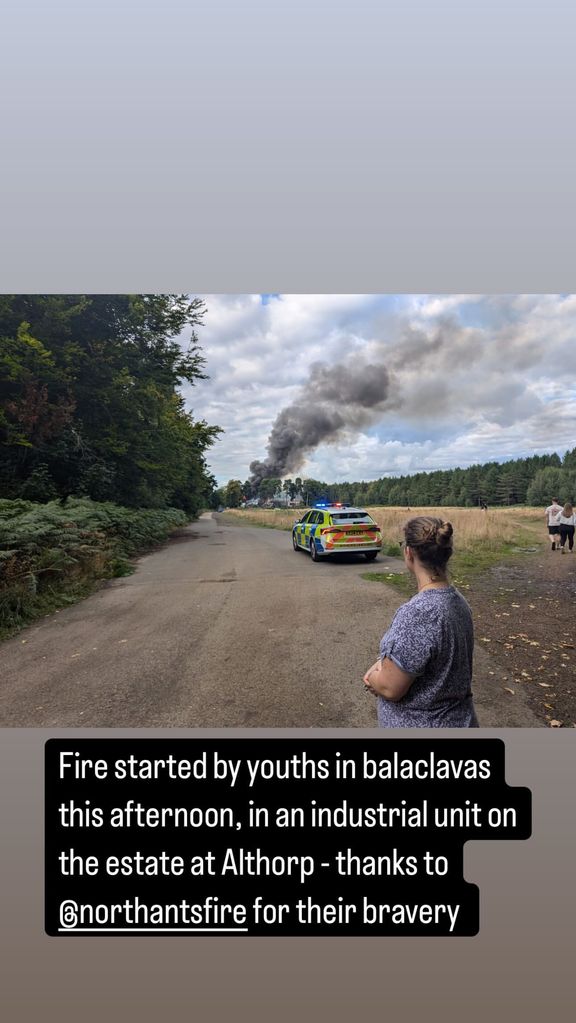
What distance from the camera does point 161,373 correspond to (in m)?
12.3

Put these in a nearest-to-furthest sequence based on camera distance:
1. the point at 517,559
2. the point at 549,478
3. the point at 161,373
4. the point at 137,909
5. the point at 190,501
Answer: the point at 137,909
the point at 517,559
the point at 161,373
the point at 190,501
the point at 549,478

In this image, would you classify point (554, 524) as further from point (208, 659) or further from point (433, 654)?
point (433, 654)

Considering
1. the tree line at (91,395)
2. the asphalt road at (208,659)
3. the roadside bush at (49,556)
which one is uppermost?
the tree line at (91,395)

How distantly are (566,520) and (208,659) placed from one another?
9.43m

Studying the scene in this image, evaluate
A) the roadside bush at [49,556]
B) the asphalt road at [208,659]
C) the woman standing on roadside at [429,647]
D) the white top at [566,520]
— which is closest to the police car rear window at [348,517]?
the asphalt road at [208,659]

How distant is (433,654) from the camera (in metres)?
1.22

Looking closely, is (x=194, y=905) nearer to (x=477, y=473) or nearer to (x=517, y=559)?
(x=517, y=559)

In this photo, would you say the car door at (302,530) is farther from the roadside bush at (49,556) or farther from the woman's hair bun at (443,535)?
the woman's hair bun at (443,535)

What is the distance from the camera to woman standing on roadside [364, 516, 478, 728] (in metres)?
1.22

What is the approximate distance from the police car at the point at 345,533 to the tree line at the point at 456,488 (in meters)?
3.80

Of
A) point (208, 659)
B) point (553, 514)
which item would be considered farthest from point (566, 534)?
point (208, 659)

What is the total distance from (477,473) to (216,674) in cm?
3234

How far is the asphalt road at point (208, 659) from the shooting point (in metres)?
2.75

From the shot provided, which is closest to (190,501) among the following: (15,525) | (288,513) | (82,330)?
(288,513)
